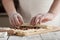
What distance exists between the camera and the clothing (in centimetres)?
112

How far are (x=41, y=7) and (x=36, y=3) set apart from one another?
44 mm

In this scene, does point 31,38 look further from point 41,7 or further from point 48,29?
point 41,7

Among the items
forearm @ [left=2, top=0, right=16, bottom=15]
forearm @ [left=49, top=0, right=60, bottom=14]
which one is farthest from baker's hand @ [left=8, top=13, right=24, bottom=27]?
forearm @ [left=49, top=0, right=60, bottom=14]

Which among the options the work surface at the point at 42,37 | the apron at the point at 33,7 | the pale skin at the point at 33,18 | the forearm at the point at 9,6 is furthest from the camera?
the apron at the point at 33,7

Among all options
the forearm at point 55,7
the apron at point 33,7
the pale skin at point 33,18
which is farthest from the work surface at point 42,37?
the apron at point 33,7

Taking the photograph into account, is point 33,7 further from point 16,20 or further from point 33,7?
point 16,20

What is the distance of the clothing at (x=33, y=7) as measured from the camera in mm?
1120

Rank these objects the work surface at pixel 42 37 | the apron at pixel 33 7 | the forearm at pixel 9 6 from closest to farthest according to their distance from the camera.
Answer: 1. the work surface at pixel 42 37
2. the forearm at pixel 9 6
3. the apron at pixel 33 7

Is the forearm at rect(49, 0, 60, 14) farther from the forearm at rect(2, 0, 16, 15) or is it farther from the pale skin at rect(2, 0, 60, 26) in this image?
the forearm at rect(2, 0, 16, 15)

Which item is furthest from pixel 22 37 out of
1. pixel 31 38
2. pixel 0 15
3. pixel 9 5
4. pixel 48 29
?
pixel 0 15

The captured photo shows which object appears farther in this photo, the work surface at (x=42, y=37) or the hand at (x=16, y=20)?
the hand at (x=16, y=20)

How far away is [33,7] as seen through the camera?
44.6 inches

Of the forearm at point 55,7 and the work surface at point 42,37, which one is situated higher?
the work surface at point 42,37

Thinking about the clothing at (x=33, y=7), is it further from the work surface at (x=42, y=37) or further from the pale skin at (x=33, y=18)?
the work surface at (x=42, y=37)
